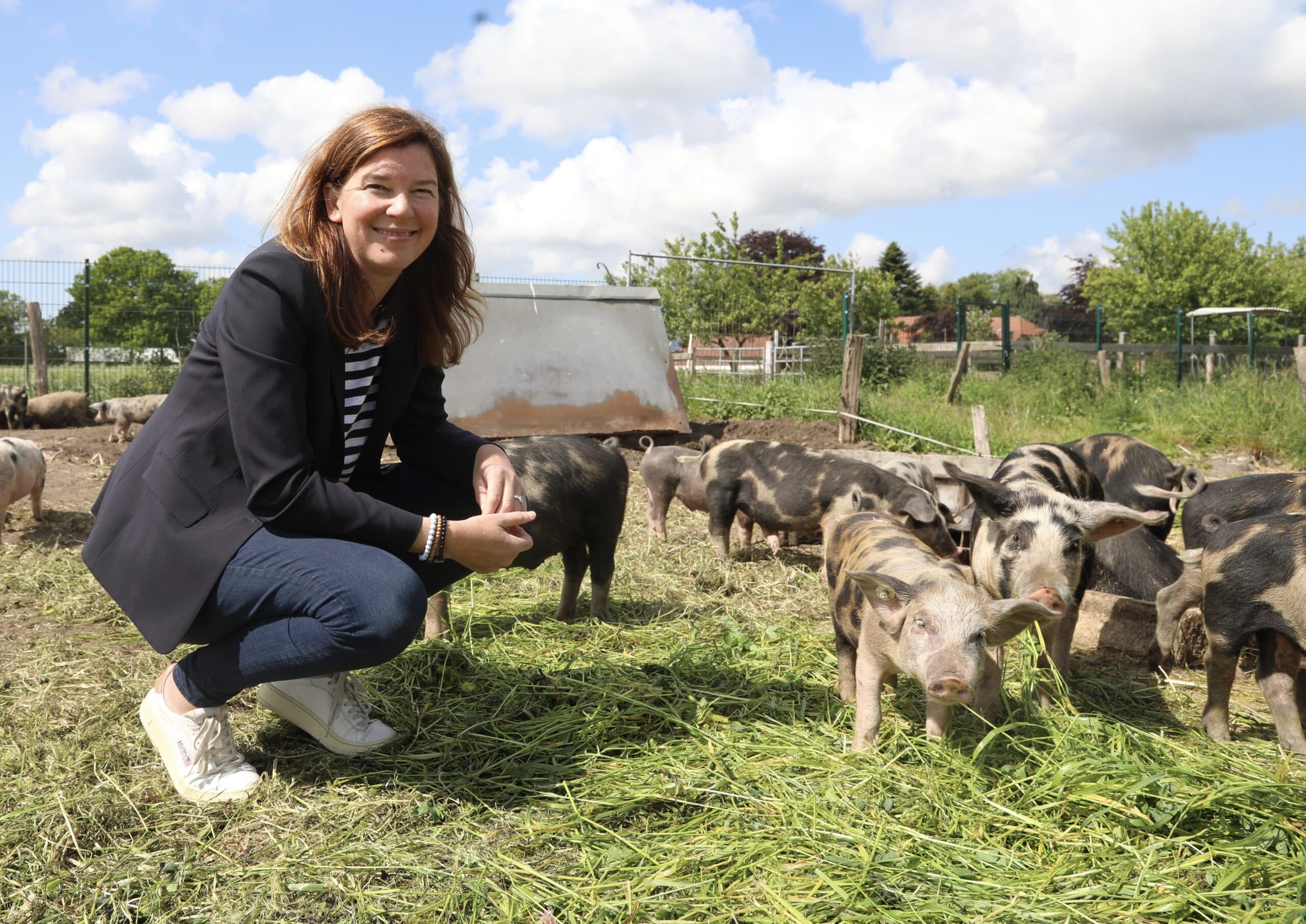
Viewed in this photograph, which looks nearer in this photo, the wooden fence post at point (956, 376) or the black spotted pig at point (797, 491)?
the black spotted pig at point (797, 491)

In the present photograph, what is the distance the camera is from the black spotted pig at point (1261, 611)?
3125mm

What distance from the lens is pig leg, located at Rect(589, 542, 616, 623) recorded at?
14.2 ft

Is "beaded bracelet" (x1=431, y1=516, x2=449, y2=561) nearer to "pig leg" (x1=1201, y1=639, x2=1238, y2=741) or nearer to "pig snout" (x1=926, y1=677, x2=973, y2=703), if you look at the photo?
"pig snout" (x1=926, y1=677, x2=973, y2=703)

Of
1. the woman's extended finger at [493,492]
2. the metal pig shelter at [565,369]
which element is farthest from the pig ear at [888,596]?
the metal pig shelter at [565,369]

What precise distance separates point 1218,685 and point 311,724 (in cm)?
306

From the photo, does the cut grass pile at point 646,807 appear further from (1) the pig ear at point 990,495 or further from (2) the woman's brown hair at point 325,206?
(2) the woman's brown hair at point 325,206

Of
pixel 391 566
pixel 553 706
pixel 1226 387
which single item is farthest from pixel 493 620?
pixel 1226 387

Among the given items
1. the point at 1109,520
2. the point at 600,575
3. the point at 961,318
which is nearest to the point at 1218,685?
the point at 1109,520

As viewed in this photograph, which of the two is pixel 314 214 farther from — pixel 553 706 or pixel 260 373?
pixel 553 706

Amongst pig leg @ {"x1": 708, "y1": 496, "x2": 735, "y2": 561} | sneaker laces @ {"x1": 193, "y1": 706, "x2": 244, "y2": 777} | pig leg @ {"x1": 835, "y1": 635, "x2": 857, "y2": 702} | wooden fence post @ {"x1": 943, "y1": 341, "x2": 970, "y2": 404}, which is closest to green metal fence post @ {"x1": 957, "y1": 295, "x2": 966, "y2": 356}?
wooden fence post @ {"x1": 943, "y1": 341, "x2": 970, "y2": 404}

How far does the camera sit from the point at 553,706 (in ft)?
10.8

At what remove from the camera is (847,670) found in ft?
→ 11.2

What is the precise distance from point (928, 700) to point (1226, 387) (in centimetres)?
1124

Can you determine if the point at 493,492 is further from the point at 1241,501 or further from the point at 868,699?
the point at 1241,501
